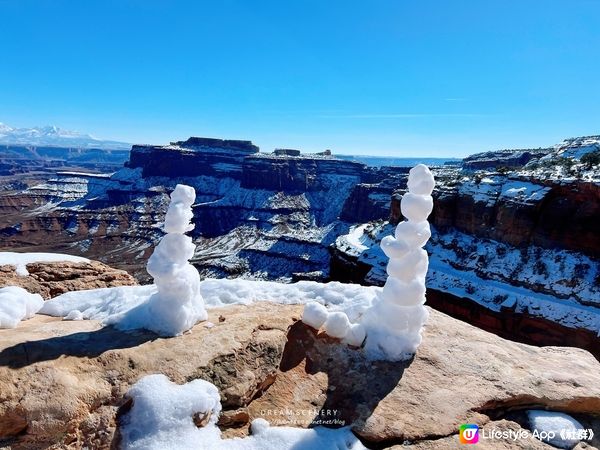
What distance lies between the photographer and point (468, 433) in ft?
22.8

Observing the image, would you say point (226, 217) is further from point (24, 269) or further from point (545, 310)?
point (24, 269)

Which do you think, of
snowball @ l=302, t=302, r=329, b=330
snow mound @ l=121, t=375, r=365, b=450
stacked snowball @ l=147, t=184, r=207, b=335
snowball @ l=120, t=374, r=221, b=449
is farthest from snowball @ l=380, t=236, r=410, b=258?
snowball @ l=120, t=374, r=221, b=449

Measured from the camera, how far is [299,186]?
190 metres

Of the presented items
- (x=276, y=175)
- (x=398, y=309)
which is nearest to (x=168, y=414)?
(x=398, y=309)

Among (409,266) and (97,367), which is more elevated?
(409,266)

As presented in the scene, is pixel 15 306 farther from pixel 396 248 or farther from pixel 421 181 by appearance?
pixel 421 181

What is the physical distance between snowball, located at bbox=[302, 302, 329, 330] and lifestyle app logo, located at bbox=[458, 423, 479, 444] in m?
3.41

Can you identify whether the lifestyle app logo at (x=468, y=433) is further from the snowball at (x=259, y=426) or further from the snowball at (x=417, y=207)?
the snowball at (x=417, y=207)

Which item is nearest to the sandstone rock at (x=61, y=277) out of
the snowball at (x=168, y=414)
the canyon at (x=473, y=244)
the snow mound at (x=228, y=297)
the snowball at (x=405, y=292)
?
the snow mound at (x=228, y=297)

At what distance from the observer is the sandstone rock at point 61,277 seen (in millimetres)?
12398

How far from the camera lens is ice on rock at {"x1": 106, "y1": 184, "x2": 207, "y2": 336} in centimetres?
821

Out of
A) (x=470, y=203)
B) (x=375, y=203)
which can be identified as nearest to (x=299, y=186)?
(x=375, y=203)

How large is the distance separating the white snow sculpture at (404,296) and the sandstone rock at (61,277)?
10.1m

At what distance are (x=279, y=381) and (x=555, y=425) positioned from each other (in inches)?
214
